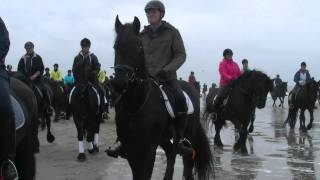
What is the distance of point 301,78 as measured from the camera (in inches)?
803

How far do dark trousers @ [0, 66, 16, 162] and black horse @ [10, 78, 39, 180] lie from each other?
0.48 m

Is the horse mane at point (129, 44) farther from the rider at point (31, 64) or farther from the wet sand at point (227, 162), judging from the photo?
the rider at point (31, 64)

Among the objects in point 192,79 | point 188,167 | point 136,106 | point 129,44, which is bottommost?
point 188,167

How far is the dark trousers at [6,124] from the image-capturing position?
219 inches

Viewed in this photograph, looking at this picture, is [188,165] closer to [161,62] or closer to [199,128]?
[199,128]

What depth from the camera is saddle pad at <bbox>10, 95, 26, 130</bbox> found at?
240 inches

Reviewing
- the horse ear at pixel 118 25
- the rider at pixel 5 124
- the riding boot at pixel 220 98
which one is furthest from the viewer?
the riding boot at pixel 220 98

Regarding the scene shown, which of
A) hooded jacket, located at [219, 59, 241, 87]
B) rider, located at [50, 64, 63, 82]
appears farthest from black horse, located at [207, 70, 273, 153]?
rider, located at [50, 64, 63, 82]

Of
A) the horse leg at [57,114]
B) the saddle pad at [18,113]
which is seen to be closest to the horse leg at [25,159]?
the saddle pad at [18,113]

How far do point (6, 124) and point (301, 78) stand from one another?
16282mm

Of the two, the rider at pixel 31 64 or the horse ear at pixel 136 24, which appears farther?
the rider at pixel 31 64

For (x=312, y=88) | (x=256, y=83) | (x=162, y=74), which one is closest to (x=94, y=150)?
(x=256, y=83)

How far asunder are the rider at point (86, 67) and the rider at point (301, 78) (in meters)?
9.95

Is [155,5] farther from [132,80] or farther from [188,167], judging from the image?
[188,167]
